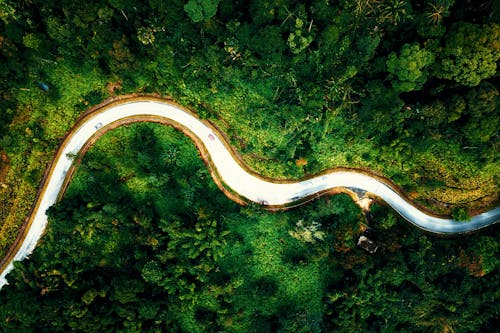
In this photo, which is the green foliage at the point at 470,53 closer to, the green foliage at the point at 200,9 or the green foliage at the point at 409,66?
the green foliage at the point at 409,66

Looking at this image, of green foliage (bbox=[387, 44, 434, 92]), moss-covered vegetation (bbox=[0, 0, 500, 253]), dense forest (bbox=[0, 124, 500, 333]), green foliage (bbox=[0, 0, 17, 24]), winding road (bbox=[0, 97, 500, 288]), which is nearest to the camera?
green foliage (bbox=[387, 44, 434, 92])

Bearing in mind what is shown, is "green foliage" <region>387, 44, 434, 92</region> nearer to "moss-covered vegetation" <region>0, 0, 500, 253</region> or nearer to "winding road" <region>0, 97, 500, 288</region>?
"moss-covered vegetation" <region>0, 0, 500, 253</region>

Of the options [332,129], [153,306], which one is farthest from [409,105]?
[153,306]

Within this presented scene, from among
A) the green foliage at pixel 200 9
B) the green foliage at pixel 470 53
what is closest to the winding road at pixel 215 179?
the green foliage at pixel 200 9

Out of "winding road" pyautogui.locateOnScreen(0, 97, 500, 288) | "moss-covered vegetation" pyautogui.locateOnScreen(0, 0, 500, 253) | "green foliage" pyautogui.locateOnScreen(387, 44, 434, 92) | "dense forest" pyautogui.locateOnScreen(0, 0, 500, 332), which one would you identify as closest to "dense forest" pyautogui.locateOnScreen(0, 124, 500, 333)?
"dense forest" pyautogui.locateOnScreen(0, 0, 500, 332)

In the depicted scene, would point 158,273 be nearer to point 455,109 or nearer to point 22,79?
point 22,79

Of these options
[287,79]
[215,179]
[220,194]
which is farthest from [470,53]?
[220,194]

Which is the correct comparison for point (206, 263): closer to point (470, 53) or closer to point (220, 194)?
point (220, 194)
